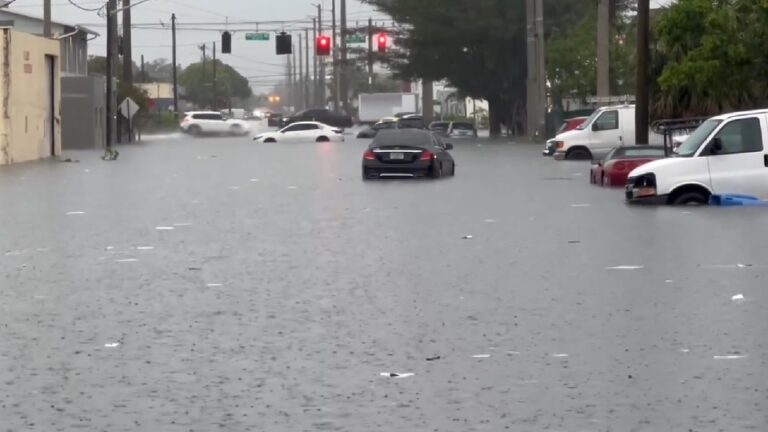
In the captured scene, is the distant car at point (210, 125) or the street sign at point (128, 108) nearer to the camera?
the street sign at point (128, 108)

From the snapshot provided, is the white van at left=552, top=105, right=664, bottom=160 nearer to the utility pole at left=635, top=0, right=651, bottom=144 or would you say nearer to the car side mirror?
the utility pole at left=635, top=0, right=651, bottom=144

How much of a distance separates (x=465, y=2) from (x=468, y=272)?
79062 millimetres

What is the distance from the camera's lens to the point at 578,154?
53.6m

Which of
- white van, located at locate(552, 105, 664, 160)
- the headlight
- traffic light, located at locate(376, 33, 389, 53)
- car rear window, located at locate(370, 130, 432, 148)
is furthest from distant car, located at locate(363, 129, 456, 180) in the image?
traffic light, located at locate(376, 33, 389, 53)

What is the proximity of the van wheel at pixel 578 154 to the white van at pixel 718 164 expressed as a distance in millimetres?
25823

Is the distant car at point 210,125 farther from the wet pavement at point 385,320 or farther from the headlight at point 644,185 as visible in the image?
the headlight at point 644,185

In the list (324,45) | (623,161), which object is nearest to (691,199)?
(623,161)

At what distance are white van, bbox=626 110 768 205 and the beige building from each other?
31.7 metres

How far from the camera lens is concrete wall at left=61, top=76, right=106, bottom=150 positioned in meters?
78.2

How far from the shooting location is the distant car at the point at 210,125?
10469 centimetres

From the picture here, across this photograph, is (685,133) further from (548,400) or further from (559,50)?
(559,50)

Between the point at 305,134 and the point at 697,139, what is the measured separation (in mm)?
62309

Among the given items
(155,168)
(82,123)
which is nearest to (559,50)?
(82,123)

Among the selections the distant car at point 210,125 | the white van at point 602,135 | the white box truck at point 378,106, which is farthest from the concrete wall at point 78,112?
the white box truck at point 378,106
